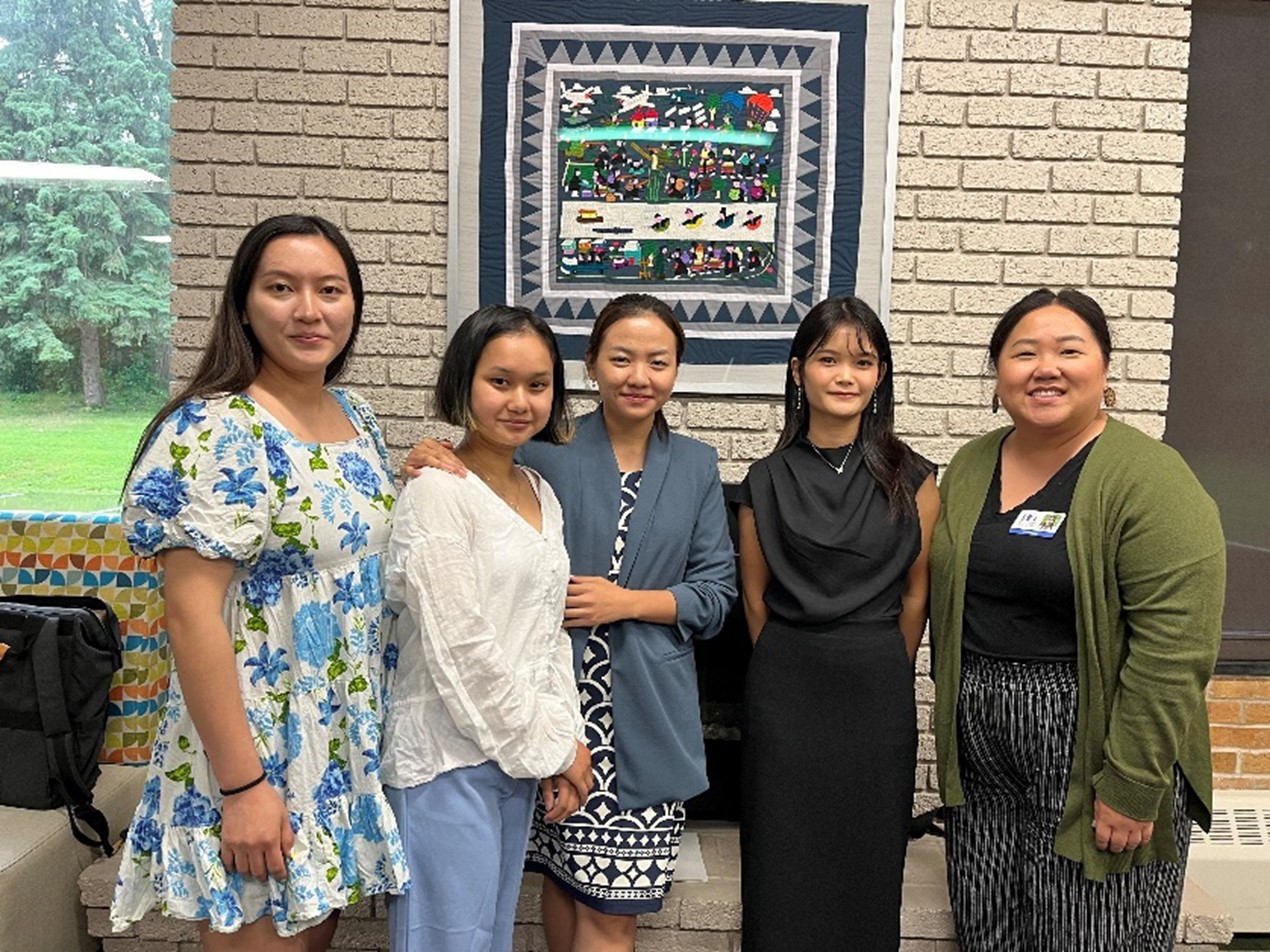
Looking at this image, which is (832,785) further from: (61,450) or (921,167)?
(61,450)

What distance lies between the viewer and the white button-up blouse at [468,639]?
1568 millimetres

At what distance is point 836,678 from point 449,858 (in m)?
0.74

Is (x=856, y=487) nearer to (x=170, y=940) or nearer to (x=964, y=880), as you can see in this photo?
(x=964, y=880)

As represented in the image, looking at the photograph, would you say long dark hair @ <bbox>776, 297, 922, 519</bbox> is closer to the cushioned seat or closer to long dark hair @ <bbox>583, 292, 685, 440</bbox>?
long dark hair @ <bbox>583, 292, 685, 440</bbox>

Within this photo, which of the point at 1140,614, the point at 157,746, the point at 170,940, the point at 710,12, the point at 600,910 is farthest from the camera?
the point at 710,12

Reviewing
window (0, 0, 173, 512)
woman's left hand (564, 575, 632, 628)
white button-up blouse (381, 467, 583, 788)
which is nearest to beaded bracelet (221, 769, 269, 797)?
white button-up blouse (381, 467, 583, 788)

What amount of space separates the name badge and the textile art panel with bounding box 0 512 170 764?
1910 mm

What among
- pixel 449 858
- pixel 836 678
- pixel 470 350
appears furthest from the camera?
pixel 836 678

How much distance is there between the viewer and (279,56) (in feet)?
8.91

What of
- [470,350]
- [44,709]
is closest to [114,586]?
[44,709]

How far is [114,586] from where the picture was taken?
8.52 feet

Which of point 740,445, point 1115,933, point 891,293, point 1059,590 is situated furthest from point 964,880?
point 891,293

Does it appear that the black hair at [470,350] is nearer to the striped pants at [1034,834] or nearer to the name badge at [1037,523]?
the name badge at [1037,523]

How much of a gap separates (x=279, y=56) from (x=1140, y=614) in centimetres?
232
